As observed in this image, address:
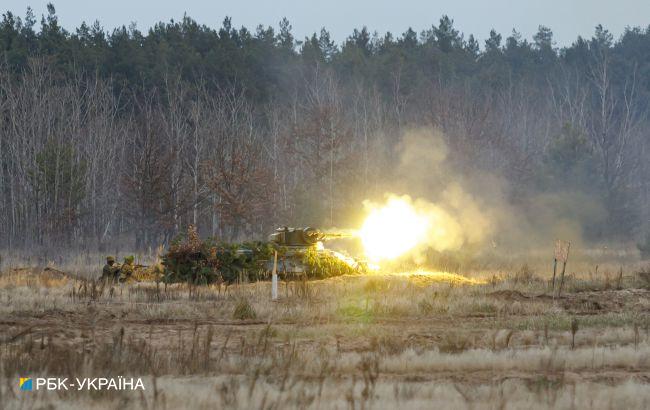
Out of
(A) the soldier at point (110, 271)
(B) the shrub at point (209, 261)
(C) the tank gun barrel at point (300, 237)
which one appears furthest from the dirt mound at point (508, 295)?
(A) the soldier at point (110, 271)

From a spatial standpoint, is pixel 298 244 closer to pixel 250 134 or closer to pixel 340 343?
pixel 340 343

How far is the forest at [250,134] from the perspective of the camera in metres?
45.9

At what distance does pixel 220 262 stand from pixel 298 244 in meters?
2.73

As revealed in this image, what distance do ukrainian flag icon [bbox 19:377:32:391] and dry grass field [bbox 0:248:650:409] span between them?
13cm

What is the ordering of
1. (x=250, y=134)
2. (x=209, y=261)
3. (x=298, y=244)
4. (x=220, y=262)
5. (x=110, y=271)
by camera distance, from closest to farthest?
(x=209, y=261)
(x=220, y=262)
(x=110, y=271)
(x=298, y=244)
(x=250, y=134)

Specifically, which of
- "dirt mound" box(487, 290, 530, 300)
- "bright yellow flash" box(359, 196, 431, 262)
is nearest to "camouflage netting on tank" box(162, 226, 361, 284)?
"bright yellow flash" box(359, 196, 431, 262)

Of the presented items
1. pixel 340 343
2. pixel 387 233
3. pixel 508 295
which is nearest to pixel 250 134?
pixel 387 233

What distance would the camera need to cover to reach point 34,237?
49.9 meters

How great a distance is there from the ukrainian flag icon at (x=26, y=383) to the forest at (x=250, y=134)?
30.5m

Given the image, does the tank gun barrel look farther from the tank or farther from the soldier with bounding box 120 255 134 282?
the soldier with bounding box 120 255 134 282

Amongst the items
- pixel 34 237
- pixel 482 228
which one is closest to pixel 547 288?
pixel 482 228

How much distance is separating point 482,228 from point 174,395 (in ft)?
143

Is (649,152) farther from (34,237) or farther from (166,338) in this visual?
(166,338)

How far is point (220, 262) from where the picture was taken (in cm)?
2516
